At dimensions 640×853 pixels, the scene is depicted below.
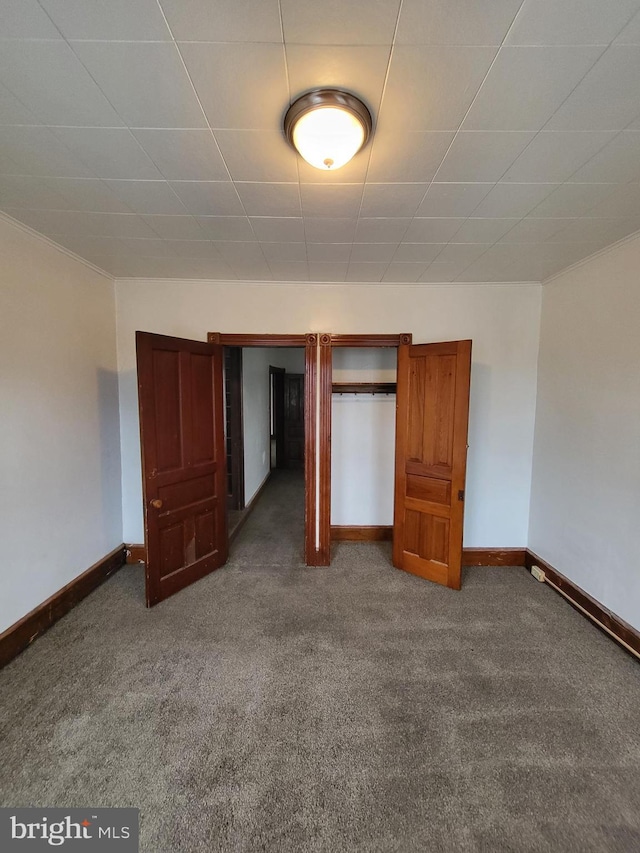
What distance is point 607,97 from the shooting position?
3.91 ft

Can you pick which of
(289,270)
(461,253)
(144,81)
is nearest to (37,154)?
(144,81)

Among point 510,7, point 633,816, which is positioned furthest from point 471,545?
point 510,7

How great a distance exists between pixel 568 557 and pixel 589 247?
2.36m

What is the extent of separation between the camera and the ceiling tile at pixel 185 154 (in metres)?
1.40

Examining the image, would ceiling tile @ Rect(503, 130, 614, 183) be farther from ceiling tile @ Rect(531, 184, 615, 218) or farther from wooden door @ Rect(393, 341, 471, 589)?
wooden door @ Rect(393, 341, 471, 589)

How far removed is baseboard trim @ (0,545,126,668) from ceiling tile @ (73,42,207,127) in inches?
111

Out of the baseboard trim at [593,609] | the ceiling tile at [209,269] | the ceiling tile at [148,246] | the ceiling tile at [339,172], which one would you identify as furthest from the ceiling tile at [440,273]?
the baseboard trim at [593,609]

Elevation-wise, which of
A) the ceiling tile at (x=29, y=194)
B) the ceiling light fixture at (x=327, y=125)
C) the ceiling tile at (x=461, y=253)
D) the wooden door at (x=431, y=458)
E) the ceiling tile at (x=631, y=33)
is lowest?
the wooden door at (x=431, y=458)

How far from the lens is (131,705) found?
69.0 inches

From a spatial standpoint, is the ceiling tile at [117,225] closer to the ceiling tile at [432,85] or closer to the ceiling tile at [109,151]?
the ceiling tile at [109,151]

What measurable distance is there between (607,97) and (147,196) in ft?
6.73

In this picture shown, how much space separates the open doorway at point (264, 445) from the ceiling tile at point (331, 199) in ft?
5.36

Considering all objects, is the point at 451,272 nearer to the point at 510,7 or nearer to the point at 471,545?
the point at 510,7

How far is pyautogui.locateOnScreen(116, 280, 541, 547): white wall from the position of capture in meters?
3.16
